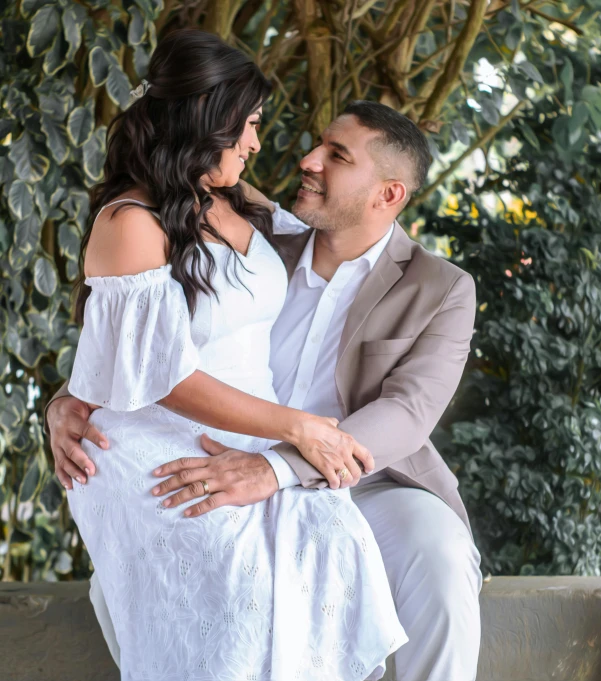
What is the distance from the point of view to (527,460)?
3148 mm

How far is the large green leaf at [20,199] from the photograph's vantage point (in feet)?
7.49

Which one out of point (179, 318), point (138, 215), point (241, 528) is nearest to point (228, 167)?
point (138, 215)

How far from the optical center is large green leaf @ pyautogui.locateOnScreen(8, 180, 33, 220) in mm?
2283

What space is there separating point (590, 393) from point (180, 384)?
1960 millimetres

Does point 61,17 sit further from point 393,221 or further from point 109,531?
point 109,531

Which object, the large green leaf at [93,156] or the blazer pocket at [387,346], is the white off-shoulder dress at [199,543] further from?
the large green leaf at [93,156]

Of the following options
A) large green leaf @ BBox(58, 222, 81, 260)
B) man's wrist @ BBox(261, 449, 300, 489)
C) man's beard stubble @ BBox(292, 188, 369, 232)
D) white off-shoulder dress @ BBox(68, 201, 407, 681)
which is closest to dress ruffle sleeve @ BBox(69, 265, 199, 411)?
white off-shoulder dress @ BBox(68, 201, 407, 681)

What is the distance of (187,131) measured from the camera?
1.83m

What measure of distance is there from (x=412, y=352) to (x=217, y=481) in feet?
2.03

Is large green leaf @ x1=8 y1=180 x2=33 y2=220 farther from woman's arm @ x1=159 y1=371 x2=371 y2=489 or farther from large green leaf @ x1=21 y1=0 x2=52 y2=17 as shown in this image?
woman's arm @ x1=159 y1=371 x2=371 y2=489

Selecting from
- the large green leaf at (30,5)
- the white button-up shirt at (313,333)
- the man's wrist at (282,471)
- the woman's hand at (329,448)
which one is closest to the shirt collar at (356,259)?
the white button-up shirt at (313,333)

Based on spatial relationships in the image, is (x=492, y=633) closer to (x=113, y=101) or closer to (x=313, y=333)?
(x=313, y=333)

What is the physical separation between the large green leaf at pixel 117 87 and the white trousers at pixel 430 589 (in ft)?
3.97

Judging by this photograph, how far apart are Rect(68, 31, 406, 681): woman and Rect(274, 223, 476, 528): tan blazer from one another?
0.21 metres
